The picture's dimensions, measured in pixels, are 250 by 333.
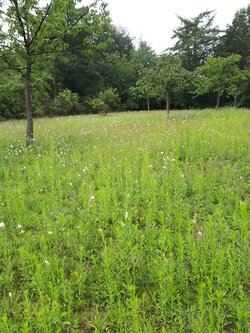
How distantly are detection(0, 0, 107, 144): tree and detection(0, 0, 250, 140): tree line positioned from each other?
0.03 meters

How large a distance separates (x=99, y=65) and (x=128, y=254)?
43.5 metres

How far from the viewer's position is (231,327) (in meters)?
2.37

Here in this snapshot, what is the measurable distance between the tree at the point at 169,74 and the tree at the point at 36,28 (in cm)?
892

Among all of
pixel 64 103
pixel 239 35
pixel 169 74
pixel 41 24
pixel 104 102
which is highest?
pixel 239 35

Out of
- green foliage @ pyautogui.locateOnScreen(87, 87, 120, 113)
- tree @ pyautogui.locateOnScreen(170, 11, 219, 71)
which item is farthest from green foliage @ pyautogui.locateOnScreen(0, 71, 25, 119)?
tree @ pyautogui.locateOnScreen(170, 11, 219, 71)

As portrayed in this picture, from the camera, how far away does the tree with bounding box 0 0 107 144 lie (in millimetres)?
9469

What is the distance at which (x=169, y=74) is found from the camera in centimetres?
1830

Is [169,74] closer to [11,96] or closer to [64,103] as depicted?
[11,96]

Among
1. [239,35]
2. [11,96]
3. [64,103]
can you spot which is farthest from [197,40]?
[11,96]

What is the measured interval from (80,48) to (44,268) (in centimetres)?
1028

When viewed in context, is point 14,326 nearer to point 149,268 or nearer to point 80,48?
point 149,268

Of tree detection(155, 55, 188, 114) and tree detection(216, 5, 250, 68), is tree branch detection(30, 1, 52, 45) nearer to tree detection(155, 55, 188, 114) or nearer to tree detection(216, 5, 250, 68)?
tree detection(155, 55, 188, 114)

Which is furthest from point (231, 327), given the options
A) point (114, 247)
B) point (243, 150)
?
point (243, 150)

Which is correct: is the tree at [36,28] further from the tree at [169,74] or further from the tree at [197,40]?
the tree at [197,40]
